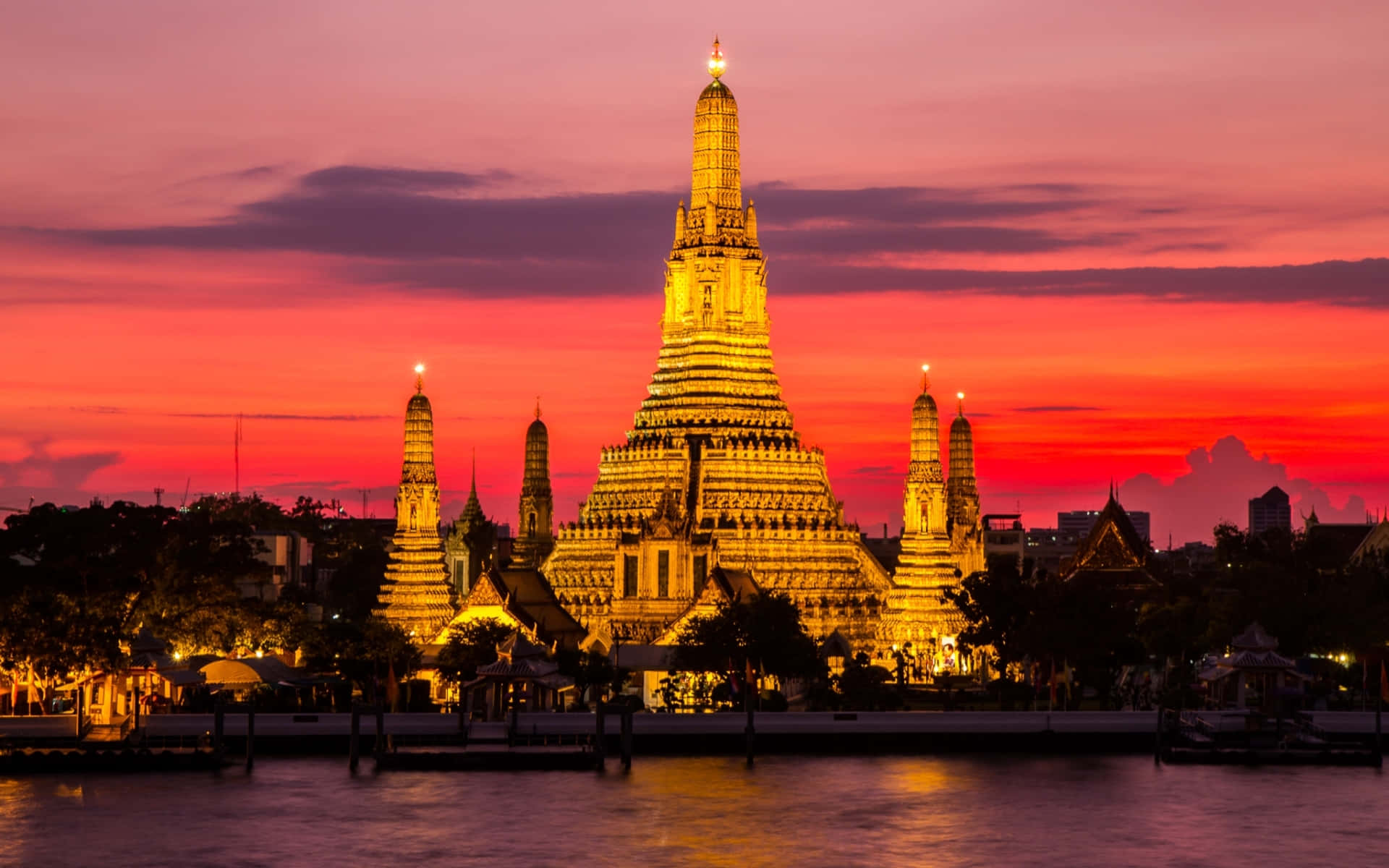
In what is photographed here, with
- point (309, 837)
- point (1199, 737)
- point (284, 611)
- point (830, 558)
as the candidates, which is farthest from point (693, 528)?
point (309, 837)

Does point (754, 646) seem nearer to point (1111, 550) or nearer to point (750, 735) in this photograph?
point (750, 735)

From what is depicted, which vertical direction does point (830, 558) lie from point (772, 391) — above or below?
below

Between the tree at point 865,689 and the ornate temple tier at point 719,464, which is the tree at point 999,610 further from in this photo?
the ornate temple tier at point 719,464

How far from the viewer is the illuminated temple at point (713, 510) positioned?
419 feet

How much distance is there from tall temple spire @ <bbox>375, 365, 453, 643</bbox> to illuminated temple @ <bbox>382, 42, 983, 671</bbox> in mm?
106

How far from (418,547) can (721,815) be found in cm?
5205

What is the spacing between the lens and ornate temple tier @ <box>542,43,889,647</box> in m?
130

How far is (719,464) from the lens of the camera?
132m

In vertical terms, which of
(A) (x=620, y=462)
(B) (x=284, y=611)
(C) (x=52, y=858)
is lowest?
(C) (x=52, y=858)

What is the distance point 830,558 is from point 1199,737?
1529 inches

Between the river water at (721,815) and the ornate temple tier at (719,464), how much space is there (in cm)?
3562

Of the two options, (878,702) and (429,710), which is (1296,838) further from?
(429,710)

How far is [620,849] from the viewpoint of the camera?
75.6m

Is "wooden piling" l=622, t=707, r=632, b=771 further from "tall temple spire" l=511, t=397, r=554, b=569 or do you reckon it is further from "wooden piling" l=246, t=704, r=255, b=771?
"tall temple spire" l=511, t=397, r=554, b=569
